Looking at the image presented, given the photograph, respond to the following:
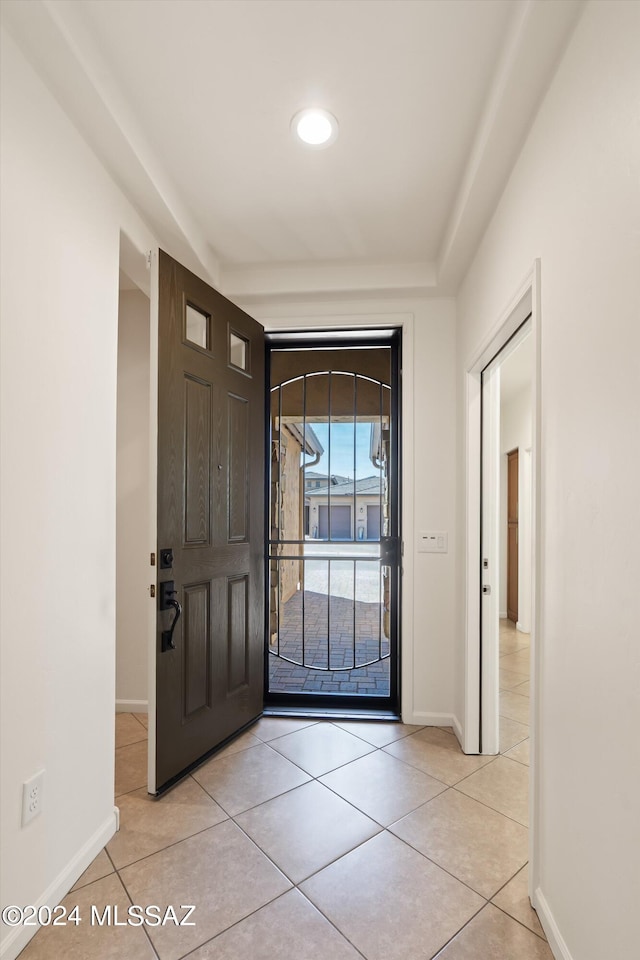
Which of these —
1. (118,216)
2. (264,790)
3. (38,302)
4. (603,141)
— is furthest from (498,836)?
(118,216)

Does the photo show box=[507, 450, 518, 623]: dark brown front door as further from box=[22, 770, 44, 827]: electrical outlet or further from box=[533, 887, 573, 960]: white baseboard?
box=[22, 770, 44, 827]: electrical outlet

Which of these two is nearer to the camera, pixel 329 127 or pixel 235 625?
pixel 329 127

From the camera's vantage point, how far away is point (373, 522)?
3260 millimetres

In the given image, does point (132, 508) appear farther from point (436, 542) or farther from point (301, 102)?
point (301, 102)

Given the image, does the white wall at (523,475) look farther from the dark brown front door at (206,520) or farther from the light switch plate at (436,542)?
the dark brown front door at (206,520)

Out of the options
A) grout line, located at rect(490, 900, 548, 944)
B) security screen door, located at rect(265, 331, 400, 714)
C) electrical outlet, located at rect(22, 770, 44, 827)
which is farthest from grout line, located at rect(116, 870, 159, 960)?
security screen door, located at rect(265, 331, 400, 714)

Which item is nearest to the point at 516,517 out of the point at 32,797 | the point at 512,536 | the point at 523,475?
the point at 512,536

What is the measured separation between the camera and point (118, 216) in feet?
6.53

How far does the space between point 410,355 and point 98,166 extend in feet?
5.95

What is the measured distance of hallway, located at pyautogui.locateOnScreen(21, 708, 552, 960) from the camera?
4.68 ft

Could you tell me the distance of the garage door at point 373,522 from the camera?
10.7 feet

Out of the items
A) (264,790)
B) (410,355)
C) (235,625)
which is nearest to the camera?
(264,790)

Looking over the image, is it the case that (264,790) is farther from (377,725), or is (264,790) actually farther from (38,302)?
(38,302)

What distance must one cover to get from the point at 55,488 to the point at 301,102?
1.53m
